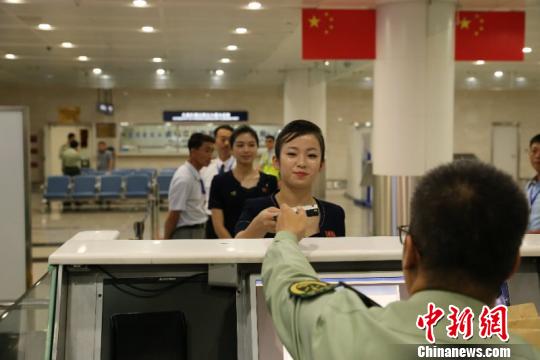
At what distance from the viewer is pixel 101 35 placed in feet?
37.1

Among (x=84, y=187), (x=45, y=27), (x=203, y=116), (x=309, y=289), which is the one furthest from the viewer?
(x=203, y=116)

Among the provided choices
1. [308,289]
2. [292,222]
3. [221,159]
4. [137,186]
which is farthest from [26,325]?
[137,186]

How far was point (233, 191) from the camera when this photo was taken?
429 centimetres

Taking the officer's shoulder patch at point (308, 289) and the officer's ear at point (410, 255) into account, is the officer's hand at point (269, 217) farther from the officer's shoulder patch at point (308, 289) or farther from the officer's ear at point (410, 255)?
the officer's ear at point (410, 255)

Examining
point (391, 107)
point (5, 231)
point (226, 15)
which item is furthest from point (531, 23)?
point (5, 231)

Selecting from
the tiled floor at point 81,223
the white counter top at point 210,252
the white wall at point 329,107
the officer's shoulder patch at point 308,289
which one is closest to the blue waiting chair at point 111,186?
the tiled floor at point 81,223

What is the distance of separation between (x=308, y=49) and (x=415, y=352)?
723 centimetres

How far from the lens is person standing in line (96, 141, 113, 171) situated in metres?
21.4

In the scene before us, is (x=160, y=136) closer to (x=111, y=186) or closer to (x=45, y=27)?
(x=111, y=186)

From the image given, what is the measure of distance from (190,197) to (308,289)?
14.4 ft

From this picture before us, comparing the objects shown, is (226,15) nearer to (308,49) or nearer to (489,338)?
(308,49)

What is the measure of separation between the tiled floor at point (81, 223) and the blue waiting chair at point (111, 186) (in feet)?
1.60

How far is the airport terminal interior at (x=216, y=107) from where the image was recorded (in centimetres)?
195

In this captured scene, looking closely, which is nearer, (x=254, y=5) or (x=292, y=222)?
(x=292, y=222)
